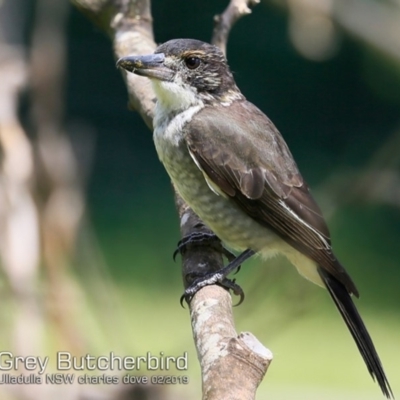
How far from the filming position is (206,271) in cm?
255

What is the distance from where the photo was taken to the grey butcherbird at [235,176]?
2674mm

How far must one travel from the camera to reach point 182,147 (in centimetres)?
272

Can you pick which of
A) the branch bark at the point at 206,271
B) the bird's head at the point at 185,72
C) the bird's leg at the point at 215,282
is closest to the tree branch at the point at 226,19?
the branch bark at the point at 206,271

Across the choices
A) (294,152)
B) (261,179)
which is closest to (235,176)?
(261,179)

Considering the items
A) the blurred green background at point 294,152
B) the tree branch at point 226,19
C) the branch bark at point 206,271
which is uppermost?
the blurred green background at point 294,152

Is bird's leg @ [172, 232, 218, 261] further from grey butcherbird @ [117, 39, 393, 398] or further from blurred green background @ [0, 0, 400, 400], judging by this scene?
blurred green background @ [0, 0, 400, 400]

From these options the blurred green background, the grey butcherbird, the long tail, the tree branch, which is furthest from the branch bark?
the blurred green background

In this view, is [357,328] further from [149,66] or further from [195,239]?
[149,66]

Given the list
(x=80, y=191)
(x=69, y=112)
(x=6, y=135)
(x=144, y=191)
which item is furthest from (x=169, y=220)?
(x=6, y=135)

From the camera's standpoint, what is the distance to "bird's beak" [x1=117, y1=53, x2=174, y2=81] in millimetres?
2668

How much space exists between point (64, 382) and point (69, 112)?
11.3 feet

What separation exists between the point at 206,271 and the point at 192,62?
0.68 m

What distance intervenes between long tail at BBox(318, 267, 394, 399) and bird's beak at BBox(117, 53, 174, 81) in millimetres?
756

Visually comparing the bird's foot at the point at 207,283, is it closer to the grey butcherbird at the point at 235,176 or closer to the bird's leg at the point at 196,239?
the grey butcherbird at the point at 235,176
